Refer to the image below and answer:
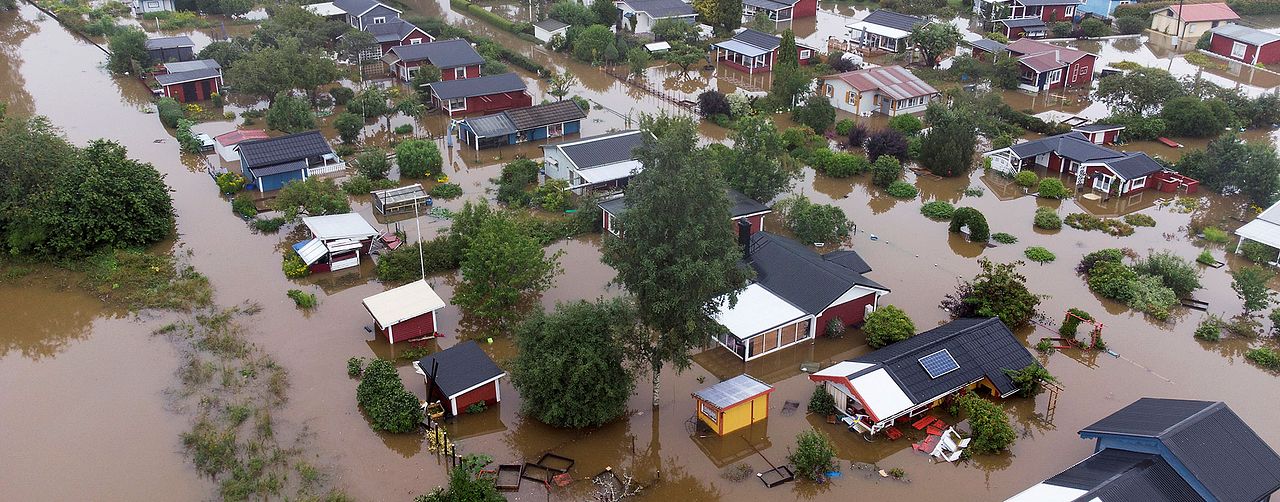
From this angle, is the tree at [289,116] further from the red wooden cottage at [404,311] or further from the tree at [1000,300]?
the tree at [1000,300]

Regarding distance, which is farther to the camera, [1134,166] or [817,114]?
[817,114]

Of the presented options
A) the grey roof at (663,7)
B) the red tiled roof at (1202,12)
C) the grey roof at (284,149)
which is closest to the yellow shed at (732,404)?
the grey roof at (284,149)

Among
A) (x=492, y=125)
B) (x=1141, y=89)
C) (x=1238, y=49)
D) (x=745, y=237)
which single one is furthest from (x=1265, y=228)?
(x=1238, y=49)

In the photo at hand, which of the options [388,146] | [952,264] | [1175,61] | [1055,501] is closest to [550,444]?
[1055,501]

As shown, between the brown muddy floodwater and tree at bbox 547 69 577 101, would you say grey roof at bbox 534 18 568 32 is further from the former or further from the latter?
the brown muddy floodwater

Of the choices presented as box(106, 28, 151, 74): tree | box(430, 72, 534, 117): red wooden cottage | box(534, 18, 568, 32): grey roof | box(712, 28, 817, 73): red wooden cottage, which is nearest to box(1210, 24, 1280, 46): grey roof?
box(712, 28, 817, 73): red wooden cottage

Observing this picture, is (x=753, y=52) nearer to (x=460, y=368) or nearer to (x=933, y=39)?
(x=933, y=39)

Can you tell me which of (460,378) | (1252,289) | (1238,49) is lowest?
(460,378)

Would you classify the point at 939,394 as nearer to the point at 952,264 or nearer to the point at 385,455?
the point at 952,264
